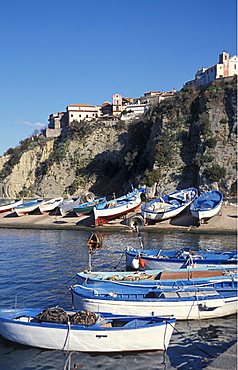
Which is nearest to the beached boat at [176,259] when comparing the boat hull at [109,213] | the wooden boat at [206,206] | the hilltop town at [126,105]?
the wooden boat at [206,206]

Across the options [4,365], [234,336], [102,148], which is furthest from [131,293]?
[102,148]

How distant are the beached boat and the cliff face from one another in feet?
81.6

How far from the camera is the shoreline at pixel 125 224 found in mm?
30797

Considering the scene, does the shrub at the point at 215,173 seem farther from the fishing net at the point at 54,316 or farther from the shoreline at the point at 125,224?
the fishing net at the point at 54,316

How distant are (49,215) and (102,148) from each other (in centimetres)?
2460

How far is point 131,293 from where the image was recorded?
1338cm

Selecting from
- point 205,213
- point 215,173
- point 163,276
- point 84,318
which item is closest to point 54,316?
point 84,318

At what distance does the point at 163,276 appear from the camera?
15.2 metres

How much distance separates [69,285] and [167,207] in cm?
1802

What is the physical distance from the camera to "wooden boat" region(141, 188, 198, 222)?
1312 inches

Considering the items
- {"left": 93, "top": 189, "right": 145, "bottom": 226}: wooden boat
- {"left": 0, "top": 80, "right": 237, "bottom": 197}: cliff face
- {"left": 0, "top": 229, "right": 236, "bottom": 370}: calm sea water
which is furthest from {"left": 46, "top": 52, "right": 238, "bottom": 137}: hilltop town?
{"left": 0, "top": 229, "right": 236, "bottom": 370}: calm sea water

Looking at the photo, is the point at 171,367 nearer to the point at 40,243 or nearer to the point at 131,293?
the point at 131,293

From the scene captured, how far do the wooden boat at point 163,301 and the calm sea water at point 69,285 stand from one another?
35 cm

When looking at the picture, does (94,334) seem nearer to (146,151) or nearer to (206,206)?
(206,206)
